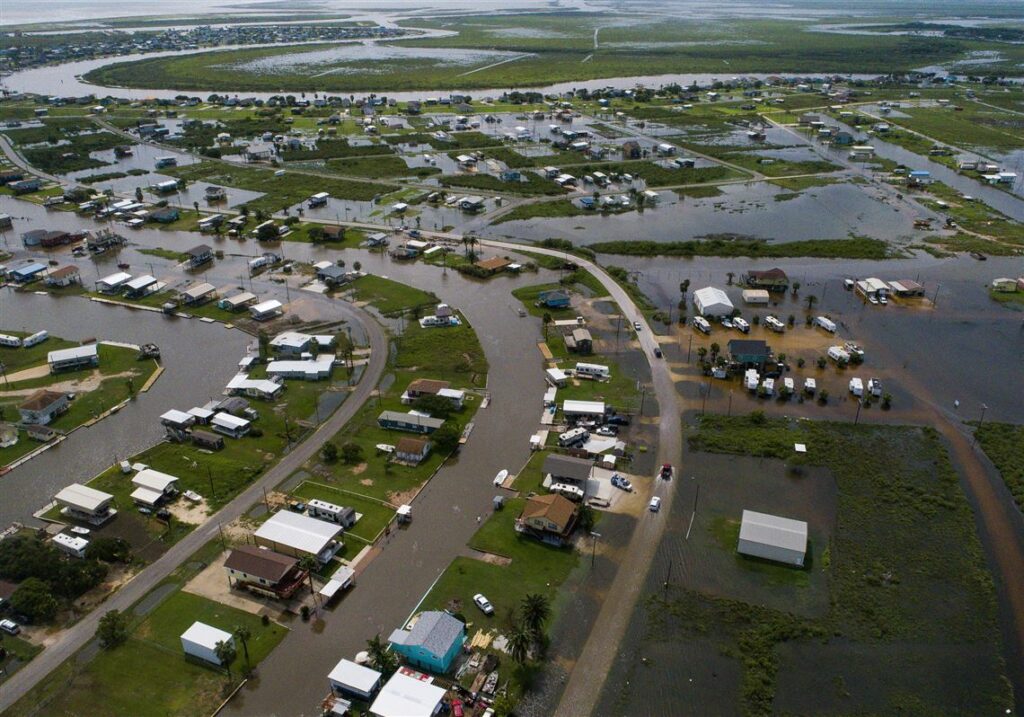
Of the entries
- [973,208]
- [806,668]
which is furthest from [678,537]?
[973,208]

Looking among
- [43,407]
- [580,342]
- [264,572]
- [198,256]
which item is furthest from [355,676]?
[198,256]

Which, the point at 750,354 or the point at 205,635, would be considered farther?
the point at 750,354

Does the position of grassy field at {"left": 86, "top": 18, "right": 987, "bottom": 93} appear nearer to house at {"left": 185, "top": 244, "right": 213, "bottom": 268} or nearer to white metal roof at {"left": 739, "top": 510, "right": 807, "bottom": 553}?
house at {"left": 185, "top": 244, "right": 213, "bottom": 268}

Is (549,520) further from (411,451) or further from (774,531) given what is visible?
(774,531)

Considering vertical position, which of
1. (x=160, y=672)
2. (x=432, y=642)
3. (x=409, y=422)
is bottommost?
(x=160, y=672)

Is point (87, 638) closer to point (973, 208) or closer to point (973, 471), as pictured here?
point (973, 471)

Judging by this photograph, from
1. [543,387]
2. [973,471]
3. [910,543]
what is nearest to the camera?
[910,543]

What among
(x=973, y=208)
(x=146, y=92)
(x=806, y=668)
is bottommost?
(x=806, y=668)
